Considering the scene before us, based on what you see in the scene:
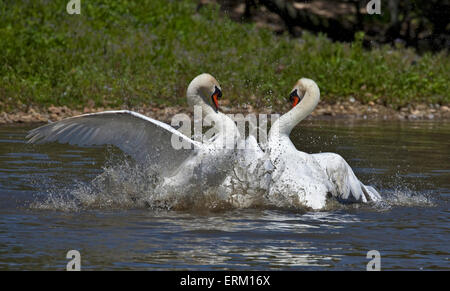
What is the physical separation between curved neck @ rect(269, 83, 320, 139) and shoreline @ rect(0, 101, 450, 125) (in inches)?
219

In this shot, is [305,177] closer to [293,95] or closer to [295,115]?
[295,115]

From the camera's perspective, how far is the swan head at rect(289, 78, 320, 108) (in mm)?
9422

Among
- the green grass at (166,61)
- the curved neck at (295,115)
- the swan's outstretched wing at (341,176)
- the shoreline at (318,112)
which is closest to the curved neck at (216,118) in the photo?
the curved neck at (295,115)

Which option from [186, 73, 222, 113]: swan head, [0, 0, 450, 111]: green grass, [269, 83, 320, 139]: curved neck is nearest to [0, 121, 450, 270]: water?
[269, 83, 320, 139]: curved neck

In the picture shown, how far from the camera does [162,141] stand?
836cm

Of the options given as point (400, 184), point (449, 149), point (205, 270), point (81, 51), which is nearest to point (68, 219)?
point (205, 270)

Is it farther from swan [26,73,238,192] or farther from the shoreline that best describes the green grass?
swan [26,73,238,192]

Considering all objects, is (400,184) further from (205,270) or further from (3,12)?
(3,12)

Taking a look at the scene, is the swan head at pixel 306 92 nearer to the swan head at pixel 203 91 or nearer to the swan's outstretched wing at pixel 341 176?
the swan's outstretched wing at pixel 341 176

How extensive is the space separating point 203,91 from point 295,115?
0.96 meters

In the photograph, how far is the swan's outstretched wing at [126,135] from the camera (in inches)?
327

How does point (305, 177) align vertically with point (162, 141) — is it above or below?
below

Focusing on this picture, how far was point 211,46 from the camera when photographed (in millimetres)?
17906

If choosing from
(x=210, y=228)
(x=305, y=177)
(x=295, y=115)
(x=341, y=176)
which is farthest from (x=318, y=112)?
(x=210, y=228)
